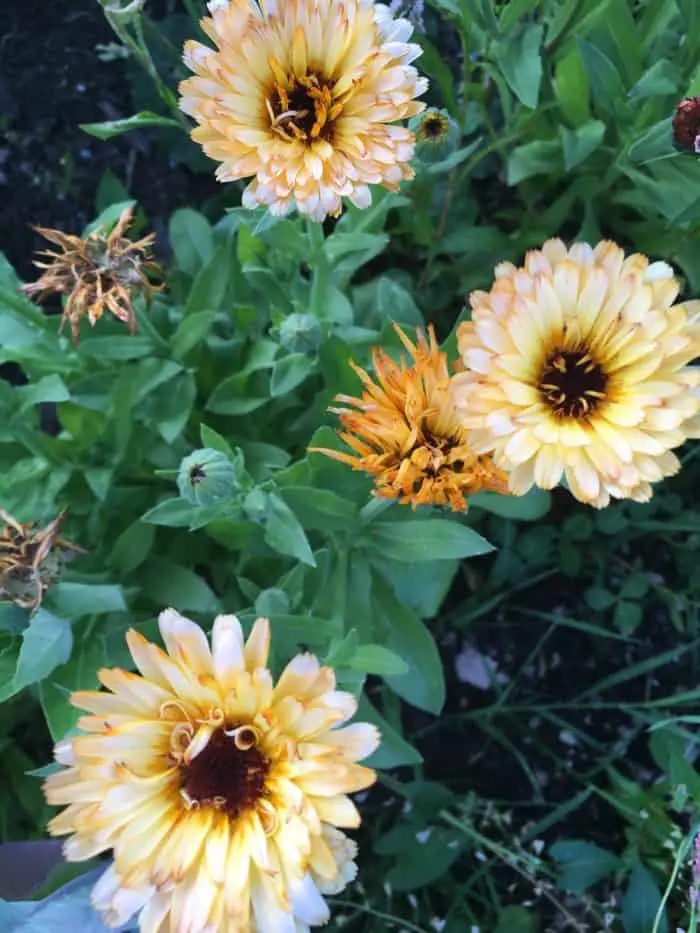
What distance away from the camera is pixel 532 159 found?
1686mm

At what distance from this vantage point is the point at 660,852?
5.82ft

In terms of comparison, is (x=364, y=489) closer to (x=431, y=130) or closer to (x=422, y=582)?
(x=422, y=582)

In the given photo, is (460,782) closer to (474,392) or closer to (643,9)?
(474,392)

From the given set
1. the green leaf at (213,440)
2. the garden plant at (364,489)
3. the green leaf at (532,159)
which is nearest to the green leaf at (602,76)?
the garden plant at (364,489)

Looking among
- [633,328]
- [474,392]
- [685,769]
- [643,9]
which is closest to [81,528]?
[474,392]

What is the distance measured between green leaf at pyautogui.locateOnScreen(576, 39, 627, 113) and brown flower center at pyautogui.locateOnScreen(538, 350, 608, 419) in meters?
0.58

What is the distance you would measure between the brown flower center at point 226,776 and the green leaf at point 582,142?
41.6 inches

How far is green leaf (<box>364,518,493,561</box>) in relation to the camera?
1296 millimetres

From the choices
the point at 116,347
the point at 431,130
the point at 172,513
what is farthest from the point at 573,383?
the point at 116,347

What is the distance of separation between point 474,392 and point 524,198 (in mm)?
1005

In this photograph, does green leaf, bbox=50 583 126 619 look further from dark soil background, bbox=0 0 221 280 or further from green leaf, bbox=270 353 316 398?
dark soil background, bbox=0 0 221 280

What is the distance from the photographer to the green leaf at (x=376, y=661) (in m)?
1.22

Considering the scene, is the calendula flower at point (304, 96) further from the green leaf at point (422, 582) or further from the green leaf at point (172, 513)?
the green leaf at point (422, 582)

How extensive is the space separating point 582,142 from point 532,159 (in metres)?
0.13
